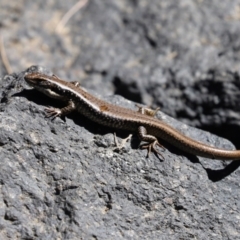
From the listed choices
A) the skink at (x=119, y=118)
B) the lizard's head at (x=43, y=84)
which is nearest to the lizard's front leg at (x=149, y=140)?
the skink at (x=119, y=118)

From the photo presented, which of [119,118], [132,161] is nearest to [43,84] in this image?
[119,118]

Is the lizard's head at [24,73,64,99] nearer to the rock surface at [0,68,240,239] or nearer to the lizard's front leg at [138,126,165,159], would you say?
the rock surface at [0,68,240,239]

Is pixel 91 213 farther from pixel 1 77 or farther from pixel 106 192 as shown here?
pixel 1 77

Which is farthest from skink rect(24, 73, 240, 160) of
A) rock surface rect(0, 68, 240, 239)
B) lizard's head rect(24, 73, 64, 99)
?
rock surface rect(0, 68, 240, 239)

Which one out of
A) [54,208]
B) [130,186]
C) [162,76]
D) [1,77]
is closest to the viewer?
[54,208]

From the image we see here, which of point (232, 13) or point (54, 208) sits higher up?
point (232, 13)

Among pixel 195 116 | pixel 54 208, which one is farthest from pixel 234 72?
pixel 54 208
